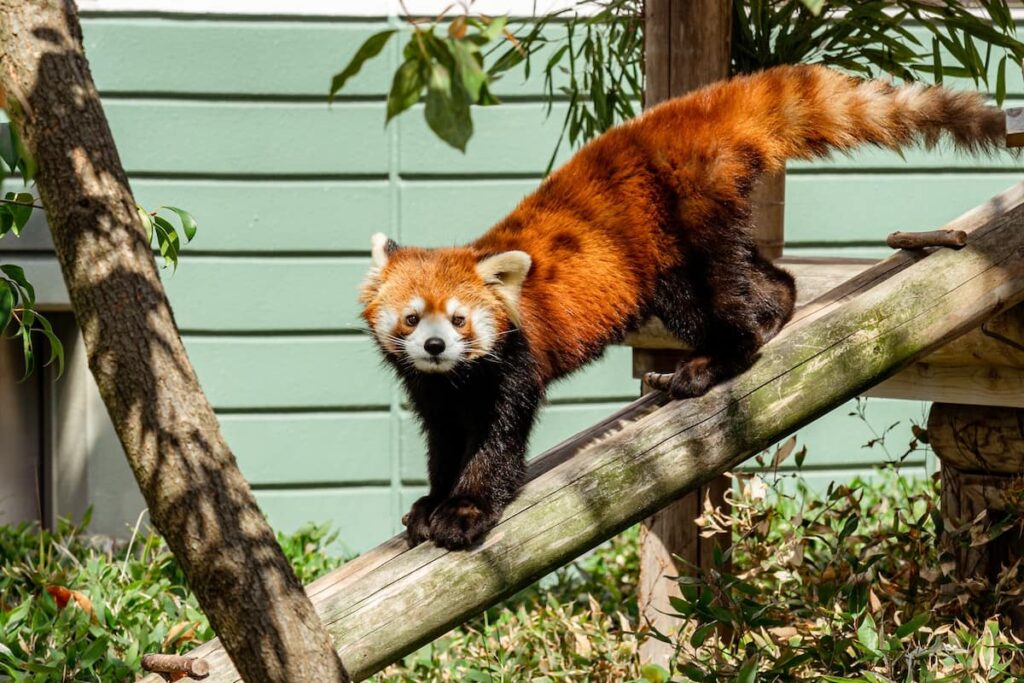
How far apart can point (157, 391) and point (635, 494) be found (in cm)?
128

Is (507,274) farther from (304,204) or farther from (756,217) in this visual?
(304,204)

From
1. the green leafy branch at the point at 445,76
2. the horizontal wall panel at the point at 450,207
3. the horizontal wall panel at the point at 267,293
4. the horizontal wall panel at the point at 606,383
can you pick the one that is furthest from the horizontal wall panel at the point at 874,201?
the green leafy branch at the point at 445,76

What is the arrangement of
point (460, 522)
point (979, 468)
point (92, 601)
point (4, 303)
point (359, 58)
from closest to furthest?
point (359, 58), point (4, 303), point (460, 522), point (979, 468), point (92, 601)

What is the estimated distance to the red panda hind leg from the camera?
3268 mm

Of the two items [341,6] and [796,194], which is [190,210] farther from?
[796,194]

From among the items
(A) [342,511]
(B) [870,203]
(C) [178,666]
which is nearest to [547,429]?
(A) [342,511]

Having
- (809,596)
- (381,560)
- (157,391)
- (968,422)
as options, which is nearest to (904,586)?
(809,596)

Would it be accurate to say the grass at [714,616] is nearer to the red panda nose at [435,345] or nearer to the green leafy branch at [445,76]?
the red panda nose at [435,345]

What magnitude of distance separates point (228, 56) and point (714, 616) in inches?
140

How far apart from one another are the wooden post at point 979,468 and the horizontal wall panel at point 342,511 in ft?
9.25

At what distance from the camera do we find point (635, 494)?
2992 mm

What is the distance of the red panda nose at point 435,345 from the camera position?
3.00 meters

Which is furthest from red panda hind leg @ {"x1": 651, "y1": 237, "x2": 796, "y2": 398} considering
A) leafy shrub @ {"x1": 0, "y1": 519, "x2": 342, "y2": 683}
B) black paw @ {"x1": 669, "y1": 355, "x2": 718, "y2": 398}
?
leafy shrub @ {"x1": 0, "y1": 519, "x2": 342, "y2": 683}

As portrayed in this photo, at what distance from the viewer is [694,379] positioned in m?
3.24
